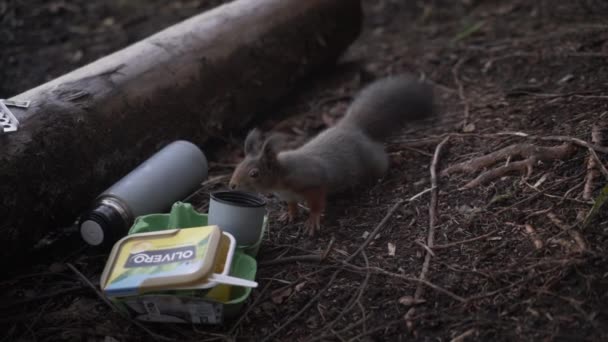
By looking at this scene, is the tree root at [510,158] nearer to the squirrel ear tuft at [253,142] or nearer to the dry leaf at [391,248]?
the dry leaf at [391,248]

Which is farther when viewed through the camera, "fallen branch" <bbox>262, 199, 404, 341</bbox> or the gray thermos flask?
the gray thermos flask

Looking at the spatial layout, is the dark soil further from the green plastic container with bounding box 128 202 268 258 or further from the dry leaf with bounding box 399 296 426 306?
the green plastic container with bounding box 128 202 268 258

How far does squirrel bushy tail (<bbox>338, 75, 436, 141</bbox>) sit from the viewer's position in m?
4.14

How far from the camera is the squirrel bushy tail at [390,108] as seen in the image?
4145mm

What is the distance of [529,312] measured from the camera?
7.74 feet

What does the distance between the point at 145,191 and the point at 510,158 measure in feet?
6.73

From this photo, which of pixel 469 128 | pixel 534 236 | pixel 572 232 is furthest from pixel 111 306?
pixel 469 128

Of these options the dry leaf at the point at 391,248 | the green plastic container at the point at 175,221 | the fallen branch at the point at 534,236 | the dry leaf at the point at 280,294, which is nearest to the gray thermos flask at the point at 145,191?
the green plastic container at the point at 175,221

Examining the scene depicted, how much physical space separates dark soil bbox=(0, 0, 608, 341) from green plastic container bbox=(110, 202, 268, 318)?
0.36 feet

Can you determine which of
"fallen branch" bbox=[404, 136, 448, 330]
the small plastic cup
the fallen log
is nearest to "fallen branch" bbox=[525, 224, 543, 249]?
"fallen branch" bbox=[404, 136, 448, 330]

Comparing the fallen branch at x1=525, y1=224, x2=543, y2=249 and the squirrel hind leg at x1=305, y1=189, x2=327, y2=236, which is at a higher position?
the fallen branch at x1=525, y1=224, x2=543, y2=249

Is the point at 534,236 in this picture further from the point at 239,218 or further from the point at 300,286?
the point at 239,218

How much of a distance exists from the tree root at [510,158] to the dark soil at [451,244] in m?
0.04

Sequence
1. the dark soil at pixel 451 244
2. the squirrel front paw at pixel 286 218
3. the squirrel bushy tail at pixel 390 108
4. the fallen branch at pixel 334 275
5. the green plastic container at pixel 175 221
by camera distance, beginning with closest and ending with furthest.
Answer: the dark soil at pixel 451 244 < the fallen branch at pixel 334 275 < the green plastic container at pixel 175 221 < the squirrel front paw at pixel 286 218 < the squirrel bushy tail at pixel 390 108
